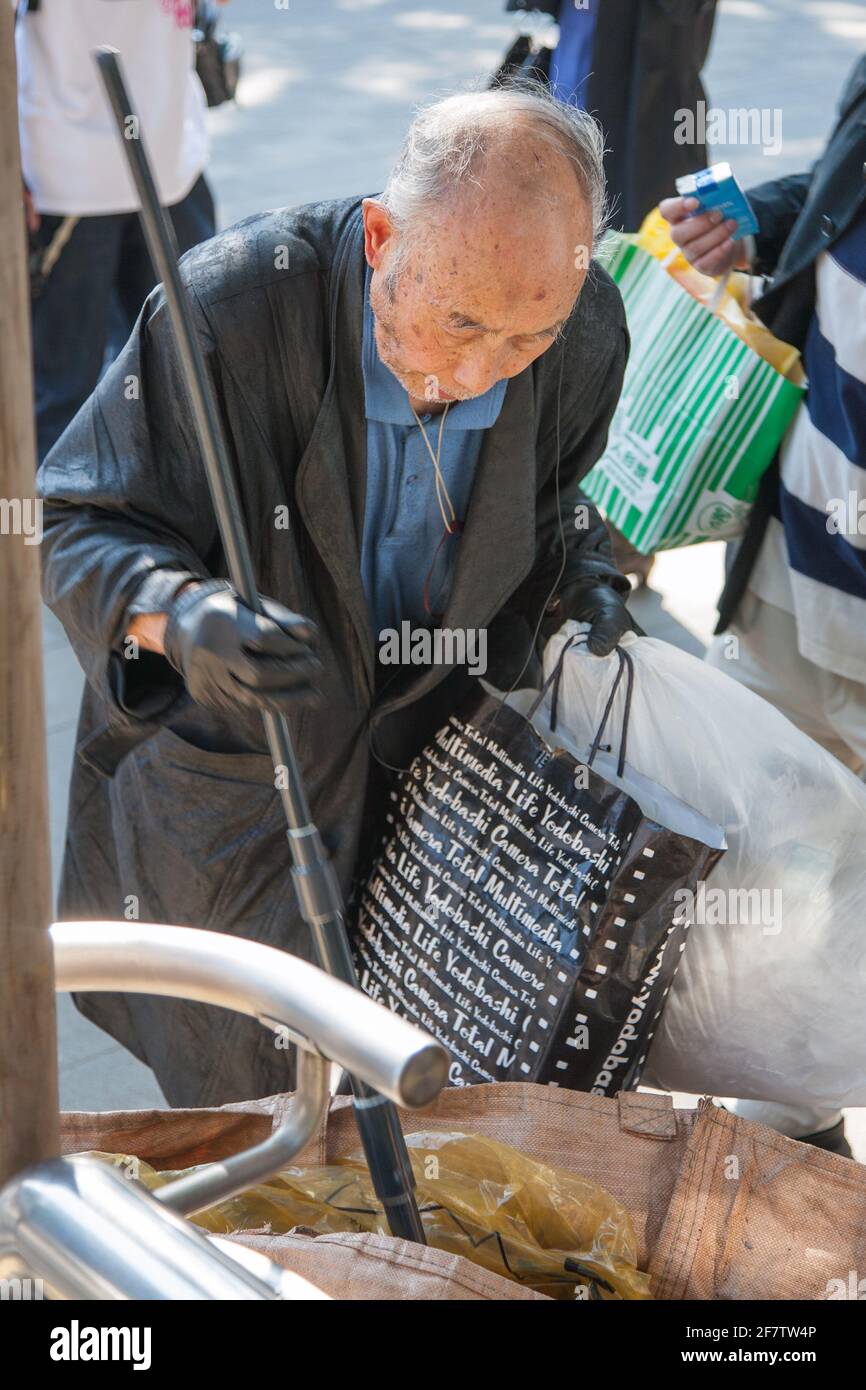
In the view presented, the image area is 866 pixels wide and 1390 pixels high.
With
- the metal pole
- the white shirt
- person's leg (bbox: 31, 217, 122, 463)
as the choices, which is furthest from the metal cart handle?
person's leg (bbox: 31, 217, 122, 463)

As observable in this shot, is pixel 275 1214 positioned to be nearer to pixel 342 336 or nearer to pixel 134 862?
pixel 134 862

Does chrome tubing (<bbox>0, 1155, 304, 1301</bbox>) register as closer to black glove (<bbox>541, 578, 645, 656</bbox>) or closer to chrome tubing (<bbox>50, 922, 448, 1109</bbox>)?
chrome tubing (<bbox>50, 922, 448, 1109</bbox>)

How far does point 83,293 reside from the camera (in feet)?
11.3

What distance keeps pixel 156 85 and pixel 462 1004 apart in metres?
2.48

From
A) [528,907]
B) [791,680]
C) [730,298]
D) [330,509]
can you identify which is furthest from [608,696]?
[730,298]

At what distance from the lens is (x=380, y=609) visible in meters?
1.59

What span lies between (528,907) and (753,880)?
24cm

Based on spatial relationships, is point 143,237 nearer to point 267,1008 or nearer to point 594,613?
point 594,613

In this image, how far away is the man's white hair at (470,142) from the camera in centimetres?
128

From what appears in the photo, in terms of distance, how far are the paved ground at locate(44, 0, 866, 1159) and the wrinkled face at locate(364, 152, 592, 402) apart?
7.11ft

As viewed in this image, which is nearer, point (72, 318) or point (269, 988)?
point (269, 988)

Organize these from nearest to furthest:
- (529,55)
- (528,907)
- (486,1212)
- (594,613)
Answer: (486,1212) → (528,907) → (594,613) → (529,55)

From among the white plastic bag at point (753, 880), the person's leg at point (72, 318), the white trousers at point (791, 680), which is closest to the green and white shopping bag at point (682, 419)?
the white trousers at point (791, 680)

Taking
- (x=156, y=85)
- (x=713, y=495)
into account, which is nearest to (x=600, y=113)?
(x=156, y=85)
